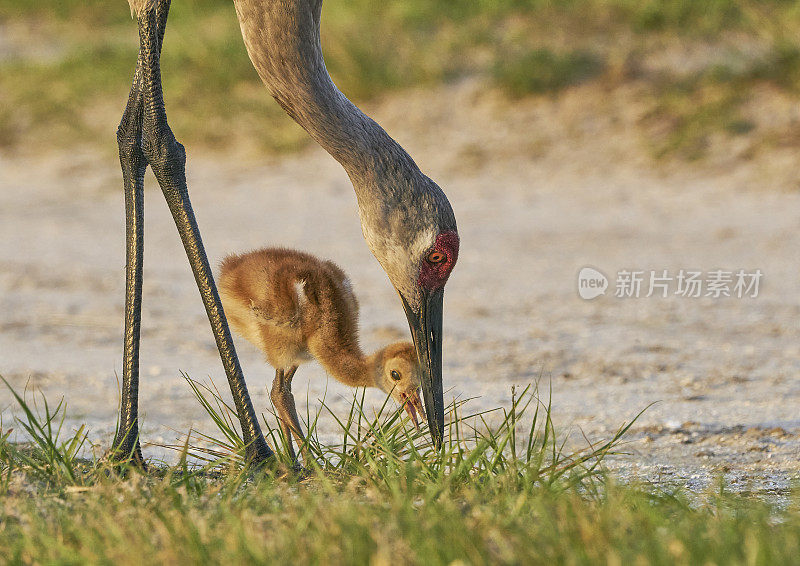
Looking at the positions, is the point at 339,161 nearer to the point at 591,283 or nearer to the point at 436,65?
the point at 591,283

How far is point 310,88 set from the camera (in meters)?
3.38

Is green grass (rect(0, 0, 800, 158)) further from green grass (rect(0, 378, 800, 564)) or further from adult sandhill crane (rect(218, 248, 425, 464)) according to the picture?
green grass (rect(0, 378, 800, 564))

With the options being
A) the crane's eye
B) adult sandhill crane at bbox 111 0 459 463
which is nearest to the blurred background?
adult sandhill crane at bbox 111 0 459 463

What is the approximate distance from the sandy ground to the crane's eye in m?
0.62

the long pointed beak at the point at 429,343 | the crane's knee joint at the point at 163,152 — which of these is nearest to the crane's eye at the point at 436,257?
the long pointed beak at the point at 429,343

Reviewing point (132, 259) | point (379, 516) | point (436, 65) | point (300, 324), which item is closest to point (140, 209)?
point (132, 259)

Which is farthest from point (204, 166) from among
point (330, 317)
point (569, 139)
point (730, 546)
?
point (730, 546)

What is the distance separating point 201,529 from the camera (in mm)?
2457

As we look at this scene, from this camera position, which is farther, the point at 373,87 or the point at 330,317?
the point at 373,87

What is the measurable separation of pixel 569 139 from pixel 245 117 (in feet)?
9.13

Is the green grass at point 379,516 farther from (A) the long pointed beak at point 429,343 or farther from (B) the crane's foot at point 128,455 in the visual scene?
(A) the long pointed beak at point 429,343

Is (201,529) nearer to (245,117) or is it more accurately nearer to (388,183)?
(388,183)

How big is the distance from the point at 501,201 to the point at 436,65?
1.83 meters

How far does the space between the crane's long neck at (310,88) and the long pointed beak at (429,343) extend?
0.38 meters
